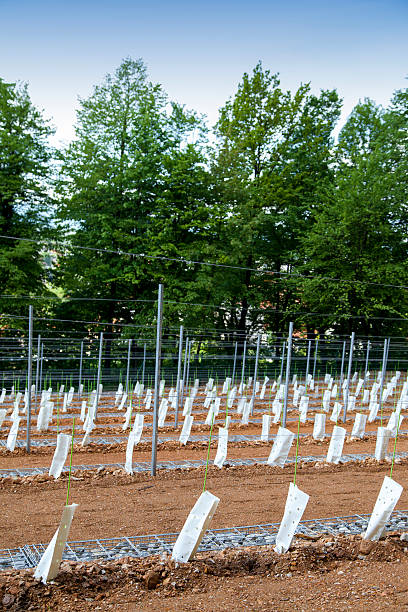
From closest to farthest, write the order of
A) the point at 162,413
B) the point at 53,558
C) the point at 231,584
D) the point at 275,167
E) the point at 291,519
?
the point at 53,558 → the point at 231,584 → the point at 291,519 → the point at 162,413 → the point at 275,167

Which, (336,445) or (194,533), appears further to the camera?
(336,445)

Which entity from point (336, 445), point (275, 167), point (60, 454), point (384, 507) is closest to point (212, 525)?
point (384, 507)

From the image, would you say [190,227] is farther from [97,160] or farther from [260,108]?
[260,108]

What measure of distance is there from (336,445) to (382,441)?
2.37 feet

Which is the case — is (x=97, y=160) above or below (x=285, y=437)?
above

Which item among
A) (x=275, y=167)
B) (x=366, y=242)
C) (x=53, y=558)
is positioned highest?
(x=275, y=167)

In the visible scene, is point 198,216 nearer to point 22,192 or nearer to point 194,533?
point 22,192

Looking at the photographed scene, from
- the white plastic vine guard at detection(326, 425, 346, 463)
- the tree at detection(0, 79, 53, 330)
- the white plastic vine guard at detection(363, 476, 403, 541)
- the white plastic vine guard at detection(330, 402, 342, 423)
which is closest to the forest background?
the tree at detection(0, 79, 53, 330)

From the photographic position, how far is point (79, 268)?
22797 millimetres

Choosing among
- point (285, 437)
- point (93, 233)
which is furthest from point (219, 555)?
point (93, 233)

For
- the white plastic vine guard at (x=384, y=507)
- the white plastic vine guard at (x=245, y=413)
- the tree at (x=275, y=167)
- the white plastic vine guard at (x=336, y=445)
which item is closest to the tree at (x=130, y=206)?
the tree at (x=275, y=167)

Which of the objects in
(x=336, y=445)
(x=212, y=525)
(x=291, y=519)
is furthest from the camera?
(x=336, y=445)

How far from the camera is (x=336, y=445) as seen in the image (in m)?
8.70

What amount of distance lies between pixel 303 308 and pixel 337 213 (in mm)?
4824
